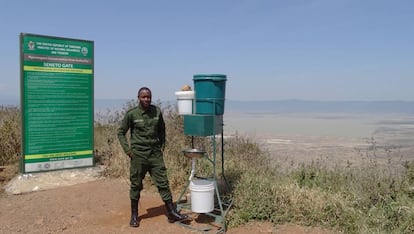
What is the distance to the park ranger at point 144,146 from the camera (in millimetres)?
5523

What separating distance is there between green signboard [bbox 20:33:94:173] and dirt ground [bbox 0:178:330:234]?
0.79 meters

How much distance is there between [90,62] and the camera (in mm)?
8477

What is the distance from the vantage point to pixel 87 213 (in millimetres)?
6277

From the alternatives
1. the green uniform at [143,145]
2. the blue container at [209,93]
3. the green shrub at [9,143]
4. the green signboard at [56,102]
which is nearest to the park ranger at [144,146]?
the green uniform at [143,145]

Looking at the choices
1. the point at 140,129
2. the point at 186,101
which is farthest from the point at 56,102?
the point at 186,101

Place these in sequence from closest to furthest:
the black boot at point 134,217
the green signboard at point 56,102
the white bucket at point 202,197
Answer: the white bucket at point 202,197
the black boot at point 134,217
the green signboard at point 56,102

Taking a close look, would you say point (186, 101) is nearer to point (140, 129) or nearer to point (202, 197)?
point (140, 129)

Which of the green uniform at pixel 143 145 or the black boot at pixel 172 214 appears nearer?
the green uniform at pixel 143 145

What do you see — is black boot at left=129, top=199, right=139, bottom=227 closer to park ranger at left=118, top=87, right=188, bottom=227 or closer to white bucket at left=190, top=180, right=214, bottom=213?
park ranger at left=118, top=87, right=188, bottom=227

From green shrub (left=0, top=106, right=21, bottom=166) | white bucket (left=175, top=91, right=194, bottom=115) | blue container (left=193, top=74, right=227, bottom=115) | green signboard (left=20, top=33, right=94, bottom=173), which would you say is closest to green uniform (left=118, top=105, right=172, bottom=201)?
white bucket (left=175, top=91, right=194, bottom=115)

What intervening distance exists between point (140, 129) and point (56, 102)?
329 centimetres

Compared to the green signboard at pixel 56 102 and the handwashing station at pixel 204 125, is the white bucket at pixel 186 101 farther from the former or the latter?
the green signboard at pixel 56 102

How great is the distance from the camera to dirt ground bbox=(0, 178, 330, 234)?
217 inches

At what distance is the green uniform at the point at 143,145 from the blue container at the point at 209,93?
0.66m
